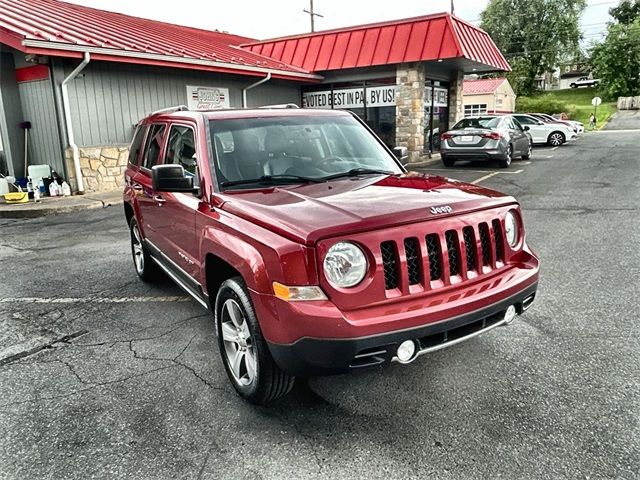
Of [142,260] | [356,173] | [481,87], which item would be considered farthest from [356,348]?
[481,87]

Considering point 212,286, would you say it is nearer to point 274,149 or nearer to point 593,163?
point 274,149

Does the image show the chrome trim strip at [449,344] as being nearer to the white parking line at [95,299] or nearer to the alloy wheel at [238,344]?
the alloy wheel at [238,344]

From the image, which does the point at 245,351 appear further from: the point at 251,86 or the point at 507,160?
the point at 507,160

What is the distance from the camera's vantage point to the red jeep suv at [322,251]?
2.60 metres

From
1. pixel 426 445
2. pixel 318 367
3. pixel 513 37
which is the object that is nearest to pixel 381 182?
pixel 318 367

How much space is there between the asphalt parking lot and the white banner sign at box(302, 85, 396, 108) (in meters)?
13.2

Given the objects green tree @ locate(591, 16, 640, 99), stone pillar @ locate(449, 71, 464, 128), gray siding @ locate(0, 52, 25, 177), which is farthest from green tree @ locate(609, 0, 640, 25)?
gray siding @ locate(0, 52, 25, 177)

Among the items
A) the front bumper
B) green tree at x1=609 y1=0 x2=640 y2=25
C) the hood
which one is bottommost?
the front bumper

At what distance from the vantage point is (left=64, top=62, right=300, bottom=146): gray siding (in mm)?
11719

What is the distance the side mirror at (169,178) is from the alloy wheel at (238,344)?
89 cm

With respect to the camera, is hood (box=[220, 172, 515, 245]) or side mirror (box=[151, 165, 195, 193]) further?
side mirror (box=[151, 165, 195, 193])

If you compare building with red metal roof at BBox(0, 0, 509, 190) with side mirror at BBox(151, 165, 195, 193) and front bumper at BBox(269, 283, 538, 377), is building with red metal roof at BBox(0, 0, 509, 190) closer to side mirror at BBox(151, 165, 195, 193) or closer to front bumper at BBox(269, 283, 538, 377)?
side mirror at BBox(151, 165, 195, 193)

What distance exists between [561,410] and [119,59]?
451 inches

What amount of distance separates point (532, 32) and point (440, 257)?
2853 inches
